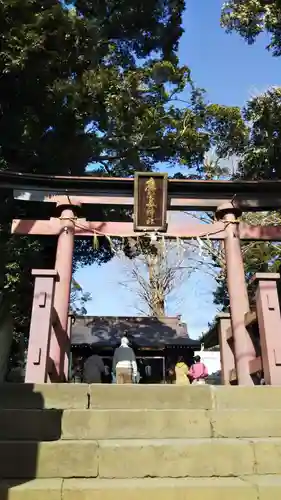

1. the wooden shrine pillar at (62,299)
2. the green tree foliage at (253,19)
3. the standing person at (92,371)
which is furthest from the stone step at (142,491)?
the green tree foliage at (253,19)

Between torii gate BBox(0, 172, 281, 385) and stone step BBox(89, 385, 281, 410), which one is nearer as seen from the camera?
stone step BBox(89, 385, 281, 410)

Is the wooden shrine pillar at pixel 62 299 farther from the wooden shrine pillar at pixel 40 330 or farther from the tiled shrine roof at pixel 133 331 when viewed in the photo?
the tiled shrine roof at pixel 133 331

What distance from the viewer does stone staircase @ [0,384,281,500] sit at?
10.6 feet

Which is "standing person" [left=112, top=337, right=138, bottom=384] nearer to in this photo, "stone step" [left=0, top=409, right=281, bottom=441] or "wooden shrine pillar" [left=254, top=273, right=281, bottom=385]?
"wooden shrine pillar" [left=254, top=273, right=281, bottom=385]

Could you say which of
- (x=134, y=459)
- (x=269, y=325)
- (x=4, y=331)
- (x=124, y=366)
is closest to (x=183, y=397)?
(x=134, y=459)

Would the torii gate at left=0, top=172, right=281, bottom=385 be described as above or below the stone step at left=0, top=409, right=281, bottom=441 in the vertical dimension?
above

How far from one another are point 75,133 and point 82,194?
297cm

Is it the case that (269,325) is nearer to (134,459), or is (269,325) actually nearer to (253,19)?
(134,459)

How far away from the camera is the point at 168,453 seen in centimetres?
364

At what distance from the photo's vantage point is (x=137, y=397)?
14.5 ft

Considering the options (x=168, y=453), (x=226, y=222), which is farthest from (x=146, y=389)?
(x=226, y=222)

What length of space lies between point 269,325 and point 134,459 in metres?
2.53

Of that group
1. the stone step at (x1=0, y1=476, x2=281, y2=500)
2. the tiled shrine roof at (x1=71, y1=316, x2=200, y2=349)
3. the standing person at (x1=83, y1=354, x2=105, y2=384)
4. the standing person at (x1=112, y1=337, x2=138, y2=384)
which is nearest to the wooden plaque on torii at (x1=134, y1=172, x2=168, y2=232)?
the standing person at (x1=112, y1=337, x2=138, y2=384)

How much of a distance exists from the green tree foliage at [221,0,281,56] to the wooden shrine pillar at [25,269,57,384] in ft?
26.1
